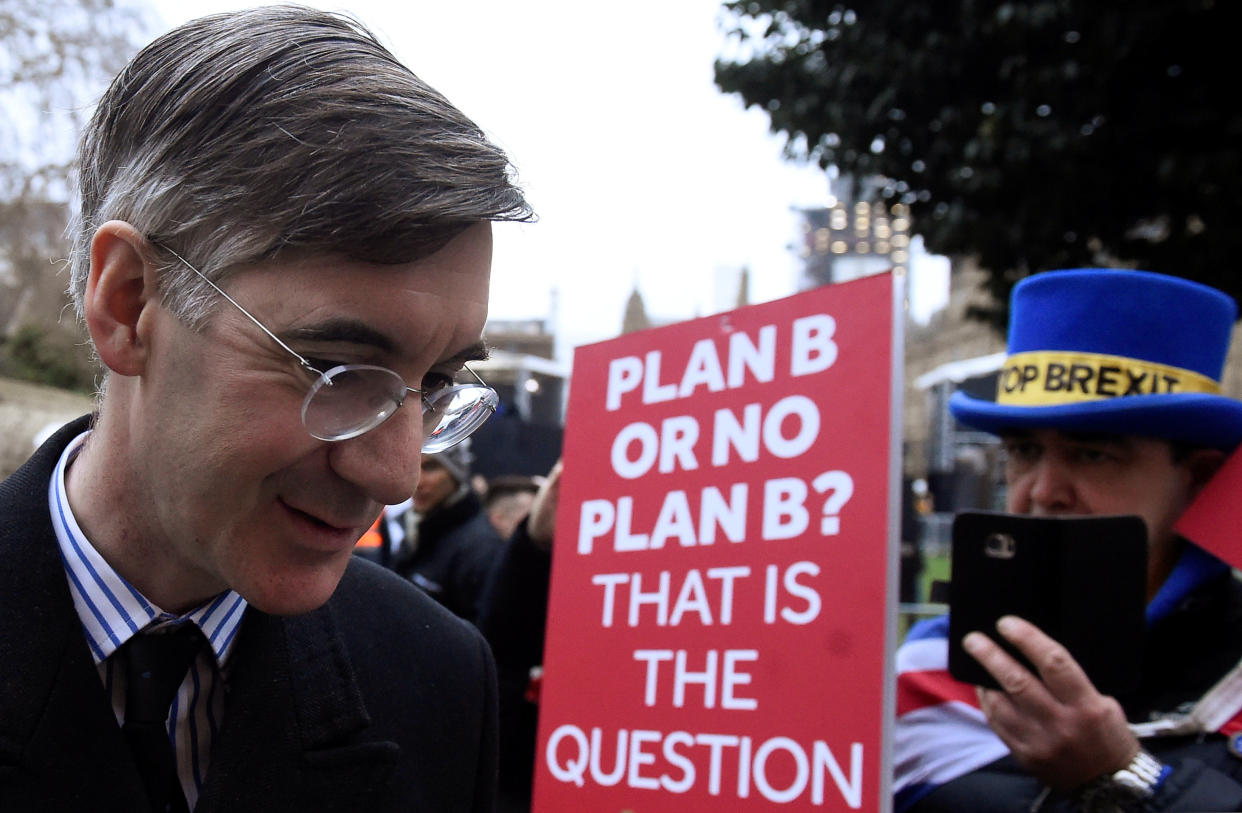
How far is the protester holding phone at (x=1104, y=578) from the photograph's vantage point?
75.2 inches

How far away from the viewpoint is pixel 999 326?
8.25 metres

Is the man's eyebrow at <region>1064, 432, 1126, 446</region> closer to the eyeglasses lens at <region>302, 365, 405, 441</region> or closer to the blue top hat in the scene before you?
the blue top hat

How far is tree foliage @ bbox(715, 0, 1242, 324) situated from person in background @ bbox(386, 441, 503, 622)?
3450mm

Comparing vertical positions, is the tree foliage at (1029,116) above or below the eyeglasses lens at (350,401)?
above

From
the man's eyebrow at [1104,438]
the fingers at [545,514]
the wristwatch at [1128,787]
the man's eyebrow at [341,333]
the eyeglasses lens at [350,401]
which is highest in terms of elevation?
the man's eyebrow at [1104,438]

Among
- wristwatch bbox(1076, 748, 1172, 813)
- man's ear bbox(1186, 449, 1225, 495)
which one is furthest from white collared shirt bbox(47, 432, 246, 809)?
man's ear bbox(1186, 449, 1225, 495)

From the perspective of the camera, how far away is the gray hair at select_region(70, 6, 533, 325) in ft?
3.94

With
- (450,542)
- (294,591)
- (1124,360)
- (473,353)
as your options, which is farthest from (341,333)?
(450,542)

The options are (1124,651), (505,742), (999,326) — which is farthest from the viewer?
(999,326)

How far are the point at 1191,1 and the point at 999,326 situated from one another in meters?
3.43

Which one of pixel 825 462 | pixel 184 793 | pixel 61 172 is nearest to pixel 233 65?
pixel 184 793

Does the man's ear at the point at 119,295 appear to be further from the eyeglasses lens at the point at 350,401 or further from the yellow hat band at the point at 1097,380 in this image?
the yellow hat band at the point at 1097,380

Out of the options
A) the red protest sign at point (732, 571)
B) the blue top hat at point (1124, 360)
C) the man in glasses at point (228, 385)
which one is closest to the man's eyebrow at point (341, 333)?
the man in glasses at point (228, 385)

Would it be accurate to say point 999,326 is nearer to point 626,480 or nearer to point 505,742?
point 505,742
